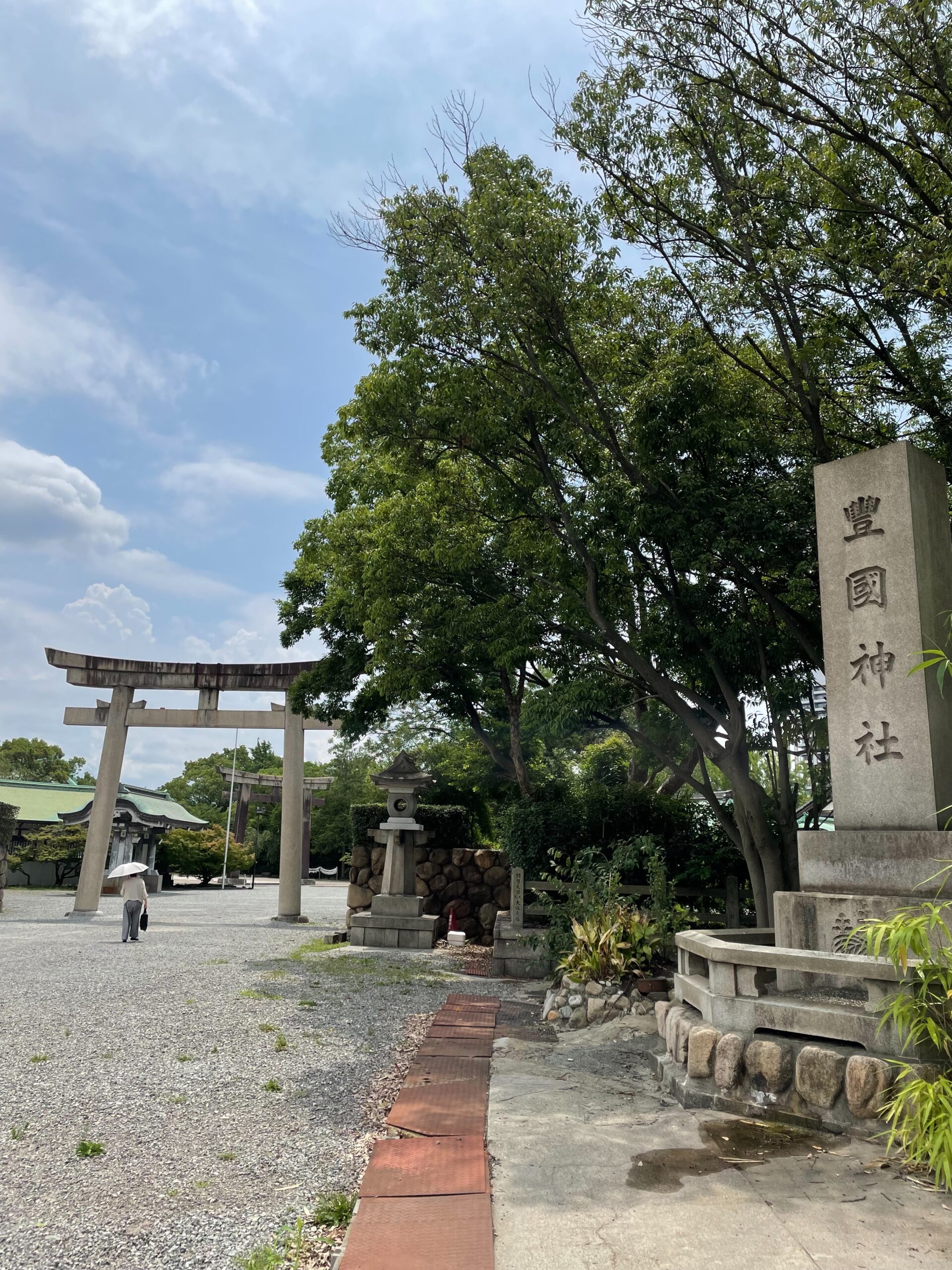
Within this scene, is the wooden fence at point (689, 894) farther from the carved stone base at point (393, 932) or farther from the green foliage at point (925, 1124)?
the green foliage at point (925, 1124)

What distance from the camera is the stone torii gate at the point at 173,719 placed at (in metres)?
18.5

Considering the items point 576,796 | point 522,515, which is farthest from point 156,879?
point 522,515

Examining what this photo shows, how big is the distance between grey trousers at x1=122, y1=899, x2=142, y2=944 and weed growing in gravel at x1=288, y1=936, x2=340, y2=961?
2577 millimetres

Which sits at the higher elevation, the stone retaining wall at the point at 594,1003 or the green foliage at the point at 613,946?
the green foliage at the point at 613,946

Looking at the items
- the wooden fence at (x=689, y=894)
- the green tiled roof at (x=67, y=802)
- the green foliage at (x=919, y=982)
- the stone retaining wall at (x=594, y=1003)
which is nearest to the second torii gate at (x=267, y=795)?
the green tiled roof at (x=67, y=802)

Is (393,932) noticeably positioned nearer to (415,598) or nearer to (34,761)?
(415,598)

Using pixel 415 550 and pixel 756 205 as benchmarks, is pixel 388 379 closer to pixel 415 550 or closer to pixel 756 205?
pixel 415 550

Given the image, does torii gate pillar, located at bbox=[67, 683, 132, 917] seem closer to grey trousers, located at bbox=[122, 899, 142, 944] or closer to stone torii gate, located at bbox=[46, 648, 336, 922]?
stone torii gate, located at bbox=[46, 648, 336, 922]

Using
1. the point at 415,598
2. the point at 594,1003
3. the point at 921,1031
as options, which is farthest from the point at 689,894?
the point at 921,1031

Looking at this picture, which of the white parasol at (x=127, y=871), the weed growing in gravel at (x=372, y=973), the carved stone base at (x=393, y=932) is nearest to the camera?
the weed growing in gravel at (x=372, y=973)

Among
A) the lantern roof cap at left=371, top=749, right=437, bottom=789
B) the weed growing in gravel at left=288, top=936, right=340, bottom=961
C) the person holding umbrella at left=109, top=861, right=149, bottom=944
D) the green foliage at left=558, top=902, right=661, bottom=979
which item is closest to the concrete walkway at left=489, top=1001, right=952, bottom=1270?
the green foliage at left=558, top=902, right=661, bottom=979

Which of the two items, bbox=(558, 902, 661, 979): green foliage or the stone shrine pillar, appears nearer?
the stone shrine pillar

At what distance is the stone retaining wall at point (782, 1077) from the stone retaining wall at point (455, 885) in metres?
11.2

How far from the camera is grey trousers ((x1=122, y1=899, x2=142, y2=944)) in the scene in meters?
13.2
